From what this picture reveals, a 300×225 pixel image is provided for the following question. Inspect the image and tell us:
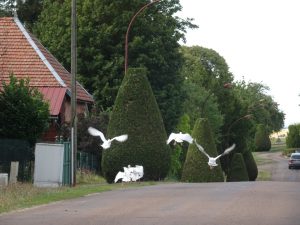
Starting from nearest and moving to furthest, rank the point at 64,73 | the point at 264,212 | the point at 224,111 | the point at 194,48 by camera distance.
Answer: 1. the point at 264,212
2. the point at 64,73
3. the point at 224,111
4. the point at 194,48

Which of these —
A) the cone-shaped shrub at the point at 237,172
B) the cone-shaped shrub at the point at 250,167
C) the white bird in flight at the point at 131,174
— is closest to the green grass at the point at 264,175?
the cone-shaped shrub at the point at 250,167

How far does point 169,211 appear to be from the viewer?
15547 millimetres

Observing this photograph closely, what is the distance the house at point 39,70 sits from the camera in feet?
128

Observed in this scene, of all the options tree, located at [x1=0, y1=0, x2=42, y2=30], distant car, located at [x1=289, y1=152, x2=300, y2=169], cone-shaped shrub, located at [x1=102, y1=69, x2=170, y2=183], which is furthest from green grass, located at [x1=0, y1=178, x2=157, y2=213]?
distant car, located at [x1=289, y1=152, x2=300, y2=169]

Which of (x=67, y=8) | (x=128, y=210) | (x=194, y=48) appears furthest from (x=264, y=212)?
(x=194, y=48)

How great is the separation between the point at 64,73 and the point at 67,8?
6530mm

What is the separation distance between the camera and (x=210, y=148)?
45.7m

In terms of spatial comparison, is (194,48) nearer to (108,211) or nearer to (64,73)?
(64,73)

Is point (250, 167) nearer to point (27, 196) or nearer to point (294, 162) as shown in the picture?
point (294, 162)

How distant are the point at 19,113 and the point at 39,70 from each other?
10.6 m

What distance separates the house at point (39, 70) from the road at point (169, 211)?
1902 centimetres

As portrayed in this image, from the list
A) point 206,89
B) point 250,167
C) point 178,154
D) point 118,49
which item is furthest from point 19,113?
point 206,89

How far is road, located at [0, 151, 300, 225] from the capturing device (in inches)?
534

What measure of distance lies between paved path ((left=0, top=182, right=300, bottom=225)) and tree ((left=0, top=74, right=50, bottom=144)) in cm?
1036
